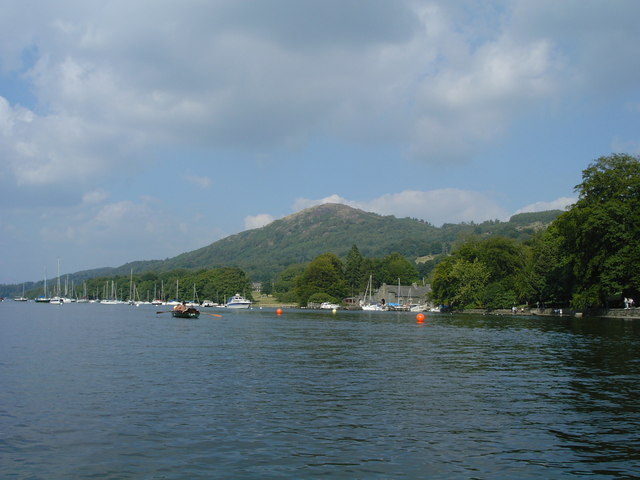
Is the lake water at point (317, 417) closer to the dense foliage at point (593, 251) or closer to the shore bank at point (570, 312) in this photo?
the dense foliage at point (593, 251)

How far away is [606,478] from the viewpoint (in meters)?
12.8

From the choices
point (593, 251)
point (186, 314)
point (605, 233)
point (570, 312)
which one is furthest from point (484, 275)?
point (186, 314)

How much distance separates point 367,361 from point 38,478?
22.9m

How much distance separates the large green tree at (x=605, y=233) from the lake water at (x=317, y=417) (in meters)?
53.0

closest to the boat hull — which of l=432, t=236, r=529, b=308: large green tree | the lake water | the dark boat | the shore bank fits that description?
the dark boat

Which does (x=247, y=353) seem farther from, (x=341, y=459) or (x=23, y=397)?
(x=341, y=459)

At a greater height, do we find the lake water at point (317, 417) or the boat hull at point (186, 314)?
the lake water at point (317, 417)

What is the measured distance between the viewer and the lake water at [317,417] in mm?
13539

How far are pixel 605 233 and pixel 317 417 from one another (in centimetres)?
7816

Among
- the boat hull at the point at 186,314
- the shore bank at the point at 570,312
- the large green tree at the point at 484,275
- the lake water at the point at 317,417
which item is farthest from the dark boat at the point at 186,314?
the large green tree at the point at 484,275

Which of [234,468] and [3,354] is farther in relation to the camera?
[3,354]

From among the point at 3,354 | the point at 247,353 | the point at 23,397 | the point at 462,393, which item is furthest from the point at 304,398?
the point at 3,354

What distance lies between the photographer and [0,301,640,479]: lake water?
44.4 feet

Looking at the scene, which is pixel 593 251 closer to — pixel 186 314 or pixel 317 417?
pixel 186 314
